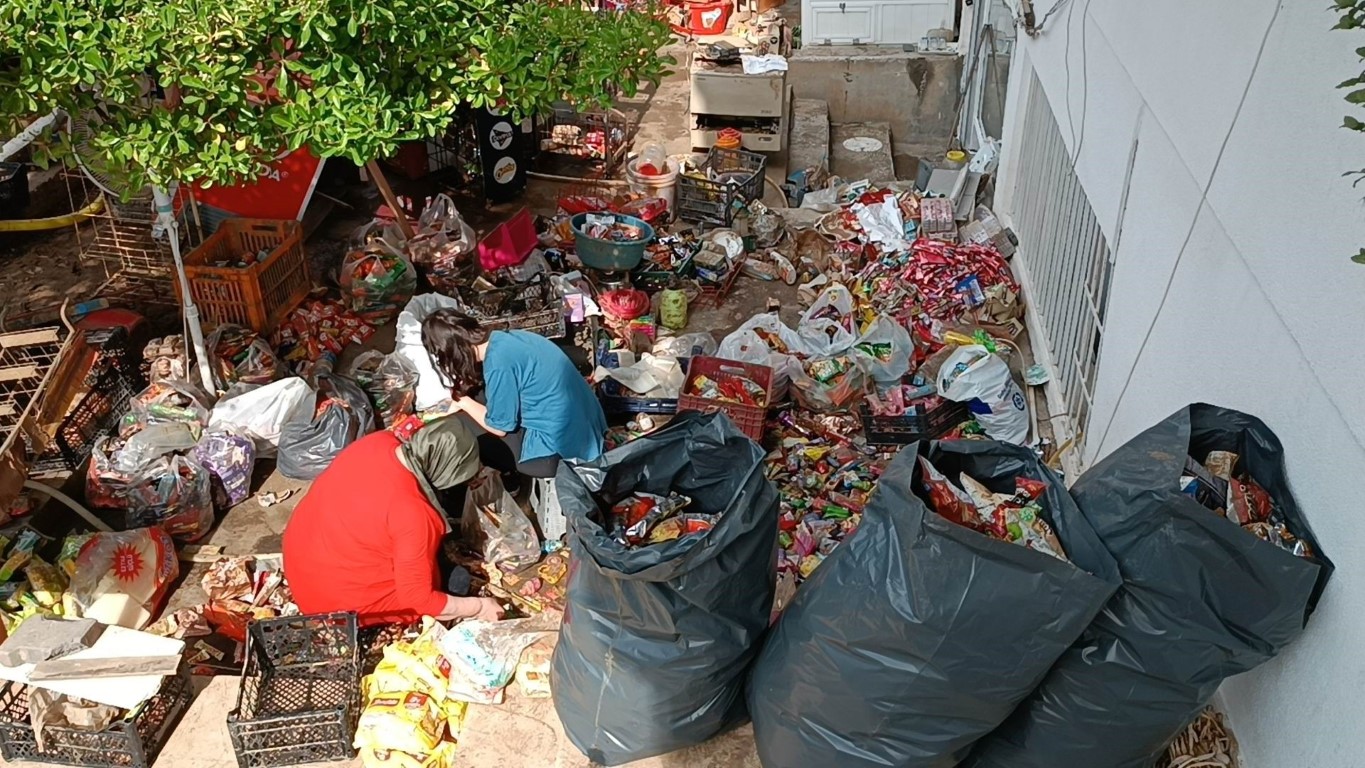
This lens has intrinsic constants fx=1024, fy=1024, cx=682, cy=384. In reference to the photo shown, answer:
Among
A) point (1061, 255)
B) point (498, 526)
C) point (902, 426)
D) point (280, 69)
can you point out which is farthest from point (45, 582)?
point (1061, 255)

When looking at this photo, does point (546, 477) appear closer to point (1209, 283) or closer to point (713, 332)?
point (713, 332)

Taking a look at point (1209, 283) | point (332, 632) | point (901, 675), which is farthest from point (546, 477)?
point (1209, 283)

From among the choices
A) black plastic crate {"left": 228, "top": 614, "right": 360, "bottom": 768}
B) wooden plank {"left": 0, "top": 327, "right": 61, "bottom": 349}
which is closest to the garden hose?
wooden plank {"left": 0, "top": 327, "right": 61, "bottom": 349}

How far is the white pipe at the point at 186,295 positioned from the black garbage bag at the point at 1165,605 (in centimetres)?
458

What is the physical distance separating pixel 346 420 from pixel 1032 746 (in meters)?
4.23

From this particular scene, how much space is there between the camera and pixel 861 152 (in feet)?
35.4

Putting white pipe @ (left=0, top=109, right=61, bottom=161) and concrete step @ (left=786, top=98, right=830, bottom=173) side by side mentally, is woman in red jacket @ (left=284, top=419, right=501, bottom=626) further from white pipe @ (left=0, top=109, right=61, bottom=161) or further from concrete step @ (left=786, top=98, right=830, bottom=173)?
concrete step @ (left=786, top=98, right=830, bottom=173)

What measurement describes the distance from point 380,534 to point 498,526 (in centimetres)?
108

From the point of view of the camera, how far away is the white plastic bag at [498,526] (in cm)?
505

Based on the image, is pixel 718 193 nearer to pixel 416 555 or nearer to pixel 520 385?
A: pixel 520 385

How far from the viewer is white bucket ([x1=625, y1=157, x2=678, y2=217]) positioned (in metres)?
8.56

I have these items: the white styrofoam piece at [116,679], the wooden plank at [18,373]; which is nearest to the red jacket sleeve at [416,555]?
the white styrofoam piece at [116,679]

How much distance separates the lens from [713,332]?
7270 mm

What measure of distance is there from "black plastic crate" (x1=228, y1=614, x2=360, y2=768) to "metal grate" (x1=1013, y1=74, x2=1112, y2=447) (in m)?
3.69
